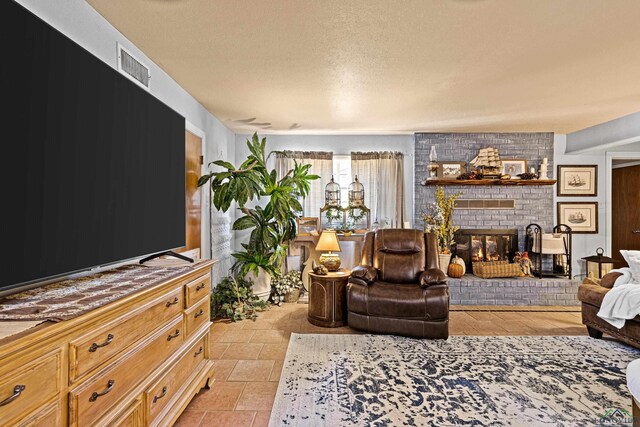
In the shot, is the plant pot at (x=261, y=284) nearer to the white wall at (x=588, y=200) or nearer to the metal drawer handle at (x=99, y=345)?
the metal drawer handle at (x=99, y=345)

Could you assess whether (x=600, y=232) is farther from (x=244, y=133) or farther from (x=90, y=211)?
(x=90, y=211)

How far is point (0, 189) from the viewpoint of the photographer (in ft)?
3.78

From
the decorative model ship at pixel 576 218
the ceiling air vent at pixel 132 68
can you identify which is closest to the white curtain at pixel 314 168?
the ceiling air vent at pixel 132 68

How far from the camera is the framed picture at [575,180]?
558cm

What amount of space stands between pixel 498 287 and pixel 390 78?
3341 mm

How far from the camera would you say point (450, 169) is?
543 centimetres

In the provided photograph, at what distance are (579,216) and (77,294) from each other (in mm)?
6595

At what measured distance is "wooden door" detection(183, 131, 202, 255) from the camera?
11.9 feet

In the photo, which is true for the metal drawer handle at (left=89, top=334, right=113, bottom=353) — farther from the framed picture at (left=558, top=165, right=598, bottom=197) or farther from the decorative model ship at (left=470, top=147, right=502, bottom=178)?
the framed picture at (left=558, top=165, right=598, bottom=197)

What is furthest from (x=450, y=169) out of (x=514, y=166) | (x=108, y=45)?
(x=108, y=45)

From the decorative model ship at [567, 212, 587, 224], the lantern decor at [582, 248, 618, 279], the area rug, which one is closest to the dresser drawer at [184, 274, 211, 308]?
the area rug

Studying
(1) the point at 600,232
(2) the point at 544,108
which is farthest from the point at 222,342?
(1) the point at 600,232

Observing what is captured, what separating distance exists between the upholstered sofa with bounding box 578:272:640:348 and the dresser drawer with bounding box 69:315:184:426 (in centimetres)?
371

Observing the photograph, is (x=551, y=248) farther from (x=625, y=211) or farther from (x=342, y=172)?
(x=342, y=172)
